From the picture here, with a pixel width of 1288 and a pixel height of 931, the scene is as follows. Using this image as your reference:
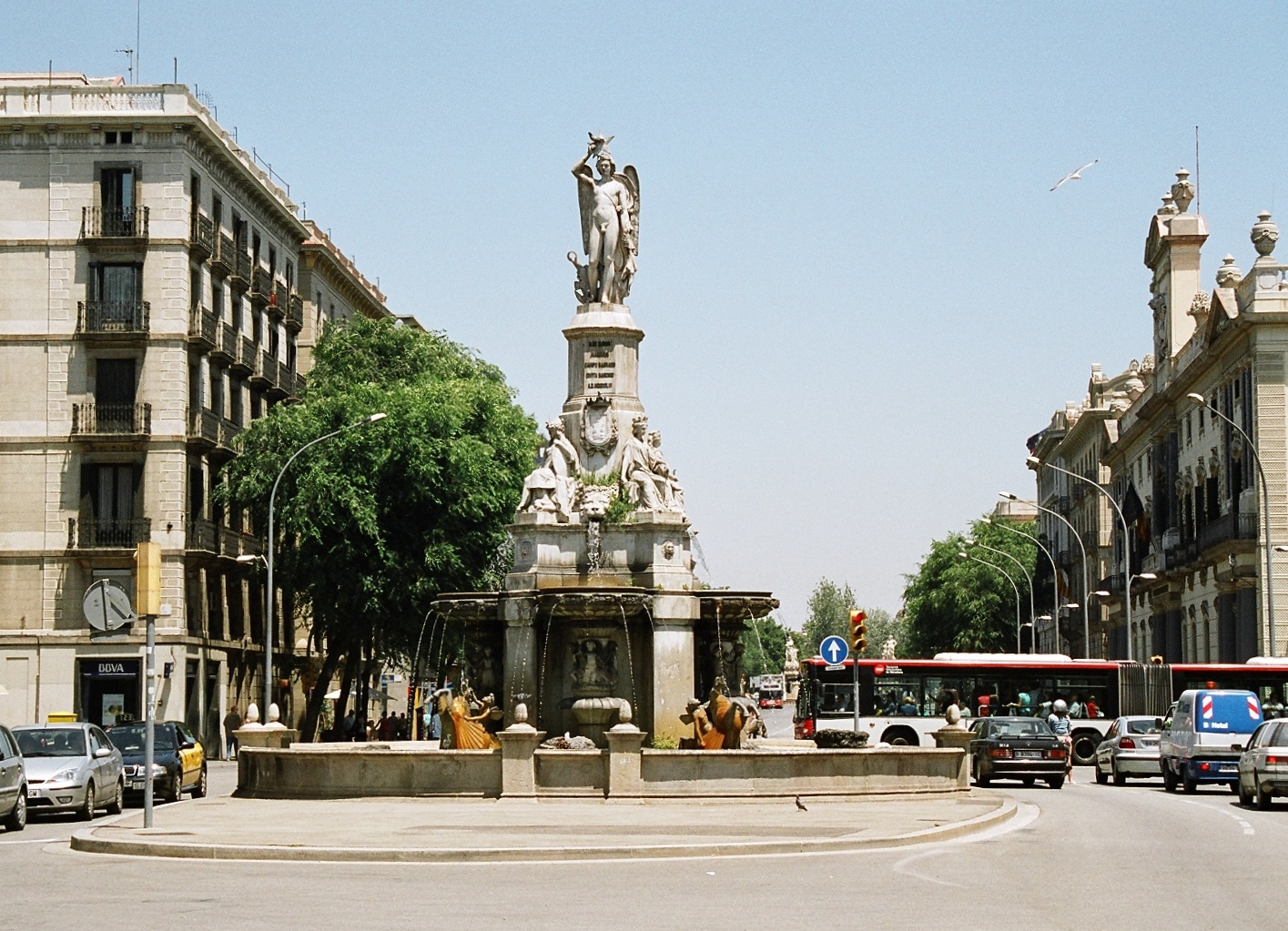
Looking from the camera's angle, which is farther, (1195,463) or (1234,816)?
(1195,463)

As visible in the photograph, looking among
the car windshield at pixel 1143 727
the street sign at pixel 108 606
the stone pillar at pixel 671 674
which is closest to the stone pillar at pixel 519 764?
the stone pillar at pixel 671 674

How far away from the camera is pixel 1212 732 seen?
123ft

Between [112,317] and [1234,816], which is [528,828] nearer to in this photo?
[1234,816]

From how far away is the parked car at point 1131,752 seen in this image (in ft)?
142

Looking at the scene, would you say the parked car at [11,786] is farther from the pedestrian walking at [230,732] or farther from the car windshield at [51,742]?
the pedestrian walking at [230,732]

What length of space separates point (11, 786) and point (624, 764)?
24.9 feet

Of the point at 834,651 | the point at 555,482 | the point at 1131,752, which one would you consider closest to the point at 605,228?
the point at 555,482

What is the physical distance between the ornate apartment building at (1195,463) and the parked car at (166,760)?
82.2ft

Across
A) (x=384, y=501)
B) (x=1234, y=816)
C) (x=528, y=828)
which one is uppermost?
(x=384, y=501)

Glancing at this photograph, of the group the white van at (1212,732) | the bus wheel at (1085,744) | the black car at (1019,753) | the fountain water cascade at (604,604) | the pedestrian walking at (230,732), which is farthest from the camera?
the pedestrian walking at (230,732)

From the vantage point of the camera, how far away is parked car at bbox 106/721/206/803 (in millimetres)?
34031

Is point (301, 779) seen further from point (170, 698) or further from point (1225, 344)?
point (1225, 344)

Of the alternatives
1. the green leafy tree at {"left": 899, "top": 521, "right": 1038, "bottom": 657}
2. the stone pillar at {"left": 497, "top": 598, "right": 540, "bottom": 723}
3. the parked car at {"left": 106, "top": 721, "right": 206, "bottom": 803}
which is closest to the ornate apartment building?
the green leafy tree at {"left": 899, "top": 521, "right": 1038, "bottom": 657}

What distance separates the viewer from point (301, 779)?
29484 mm
